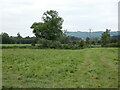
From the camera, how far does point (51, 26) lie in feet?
251

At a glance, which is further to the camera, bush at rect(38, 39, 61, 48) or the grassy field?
bush at rect(38, 39, 61, 48)

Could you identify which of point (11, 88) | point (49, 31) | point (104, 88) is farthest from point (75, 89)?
point (49, 31)

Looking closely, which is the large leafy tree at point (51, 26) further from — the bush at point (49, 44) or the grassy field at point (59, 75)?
the grassy field at point (59, 75)

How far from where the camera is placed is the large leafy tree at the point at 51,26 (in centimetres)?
7606

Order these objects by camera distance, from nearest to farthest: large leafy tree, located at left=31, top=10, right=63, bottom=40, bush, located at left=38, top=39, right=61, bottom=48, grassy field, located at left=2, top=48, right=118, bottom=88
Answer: grassy field, located at left=2, top=48, right=118, bottom=88 → bush, located at left=38, top=39, right=61, bottom=48 → large leafy tree, located at left=31, top=10, right=63, bottom=40

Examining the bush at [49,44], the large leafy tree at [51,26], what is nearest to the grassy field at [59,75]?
the bush at [49,44]

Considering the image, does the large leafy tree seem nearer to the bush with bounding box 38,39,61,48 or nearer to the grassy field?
the bush with bounding box 38,39,61,48

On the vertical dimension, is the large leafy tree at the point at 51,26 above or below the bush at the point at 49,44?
above

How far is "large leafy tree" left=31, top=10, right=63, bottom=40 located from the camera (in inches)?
2995

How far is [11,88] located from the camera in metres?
7.20

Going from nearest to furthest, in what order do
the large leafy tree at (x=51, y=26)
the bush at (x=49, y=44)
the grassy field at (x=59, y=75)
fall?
the grassy field at (x=59, y=75)
the bush at (x=49, y=44)
the large leafy tree at (x=51, y=26)

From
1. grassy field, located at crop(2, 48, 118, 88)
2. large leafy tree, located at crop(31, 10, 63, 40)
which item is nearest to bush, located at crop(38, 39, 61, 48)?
large leafy tree, located at crop(31, 10, 63, 40)

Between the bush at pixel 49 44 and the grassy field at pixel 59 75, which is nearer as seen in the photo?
the grassy field at pixel 59 75

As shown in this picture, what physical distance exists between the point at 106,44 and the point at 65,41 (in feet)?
71.0
